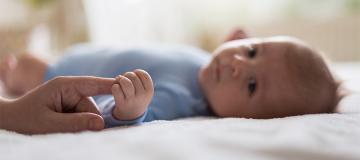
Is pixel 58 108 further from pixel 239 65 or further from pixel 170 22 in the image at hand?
pixel 170 22

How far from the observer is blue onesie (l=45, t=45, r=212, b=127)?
1.06m

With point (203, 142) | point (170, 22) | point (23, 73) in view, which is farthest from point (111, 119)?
Result: point (170, 22)

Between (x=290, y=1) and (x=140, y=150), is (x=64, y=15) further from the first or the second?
(x=140, y=150)

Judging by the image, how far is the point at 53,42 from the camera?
7.72 ft

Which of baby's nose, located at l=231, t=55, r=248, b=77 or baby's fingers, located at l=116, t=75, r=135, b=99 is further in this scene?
baby's nose, located at l=231, t=55, r=248, b=77

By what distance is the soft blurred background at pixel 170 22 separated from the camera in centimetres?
223

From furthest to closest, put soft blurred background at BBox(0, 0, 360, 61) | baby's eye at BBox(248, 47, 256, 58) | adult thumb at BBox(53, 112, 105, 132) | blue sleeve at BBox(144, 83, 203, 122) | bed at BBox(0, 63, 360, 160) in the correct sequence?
soft blurred background at BBox(0, 0, 360, 61)
baby's eye at BBox(248, 47, 256, 58)
blue sleeve at BBox(144, 83, 203, 122)
adult thumb at BBox(53, 112, 105, 132)
bed at BBox(0, 63, 360, 160)

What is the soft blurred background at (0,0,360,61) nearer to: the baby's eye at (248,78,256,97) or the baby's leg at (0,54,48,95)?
the baby's leg at (0,54,48,95)

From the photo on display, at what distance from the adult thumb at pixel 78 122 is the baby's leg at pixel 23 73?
2.23 feet

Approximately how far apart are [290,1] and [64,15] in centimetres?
118

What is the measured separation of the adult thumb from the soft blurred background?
1426 millimetres

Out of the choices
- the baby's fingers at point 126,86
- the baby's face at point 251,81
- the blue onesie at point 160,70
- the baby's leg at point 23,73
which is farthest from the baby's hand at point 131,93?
the baby's leg at point 23,73

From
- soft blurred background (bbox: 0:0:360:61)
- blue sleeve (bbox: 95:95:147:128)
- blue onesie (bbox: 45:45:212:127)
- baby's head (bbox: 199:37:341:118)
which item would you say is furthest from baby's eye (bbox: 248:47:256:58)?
soft blurred background (bbox: 0:0:360:61)

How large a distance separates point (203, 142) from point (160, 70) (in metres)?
0.59
